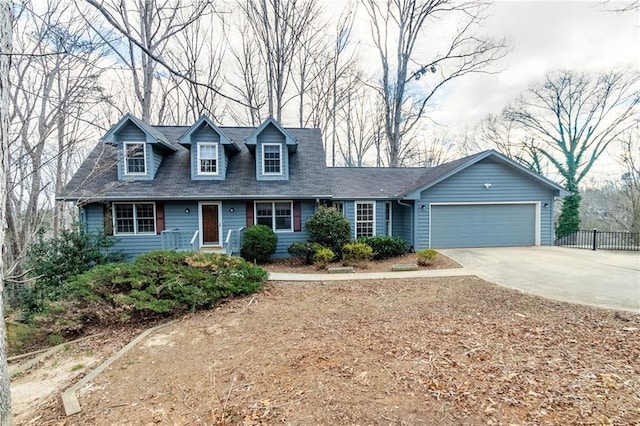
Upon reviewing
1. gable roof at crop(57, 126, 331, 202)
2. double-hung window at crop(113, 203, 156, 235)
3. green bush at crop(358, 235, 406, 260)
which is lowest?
green bush at crop(358, 235, 406, 260)

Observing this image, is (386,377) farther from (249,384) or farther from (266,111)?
(266,111)

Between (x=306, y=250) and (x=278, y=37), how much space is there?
14102 mm

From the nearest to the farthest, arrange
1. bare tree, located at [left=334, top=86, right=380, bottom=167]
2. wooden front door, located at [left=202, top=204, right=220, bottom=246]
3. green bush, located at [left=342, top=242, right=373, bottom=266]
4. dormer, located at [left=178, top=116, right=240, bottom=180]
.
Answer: green bush, located at [left=342, top=242, right=373, bottom=266] → wooden front door, located at [left=202, top=204, right=220, bottom=246] → dormer, located at [left=178, top=116, right=240, bottom=180] → bare tree, located at [left=334, top=86, right=380, bottom=167]

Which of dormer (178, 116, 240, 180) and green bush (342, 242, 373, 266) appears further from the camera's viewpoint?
dormer (178, 116, 240, 180)

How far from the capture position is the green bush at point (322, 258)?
10.3 m

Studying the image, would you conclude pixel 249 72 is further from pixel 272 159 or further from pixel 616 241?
pixel 616 241

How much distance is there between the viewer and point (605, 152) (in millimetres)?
19953

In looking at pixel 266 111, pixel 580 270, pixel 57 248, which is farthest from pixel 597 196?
pixel 57 248

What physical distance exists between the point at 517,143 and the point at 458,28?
10.9 metres

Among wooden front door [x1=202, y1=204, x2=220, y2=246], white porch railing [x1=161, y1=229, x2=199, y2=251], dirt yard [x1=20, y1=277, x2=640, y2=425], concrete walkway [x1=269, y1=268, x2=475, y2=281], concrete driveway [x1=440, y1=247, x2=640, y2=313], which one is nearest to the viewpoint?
dirt yard [x1=20, y1=277, x2=640, y2=425]

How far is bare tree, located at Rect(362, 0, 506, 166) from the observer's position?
17.9 meters

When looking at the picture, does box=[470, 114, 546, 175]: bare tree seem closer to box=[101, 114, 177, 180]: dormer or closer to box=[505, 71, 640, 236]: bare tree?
box=[505, 71, 640, 236]: bare tree

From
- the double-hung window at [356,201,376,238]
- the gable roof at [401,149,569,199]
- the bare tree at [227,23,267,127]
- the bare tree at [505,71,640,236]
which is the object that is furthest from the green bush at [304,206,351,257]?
the bare tree at [505,71,640,236]

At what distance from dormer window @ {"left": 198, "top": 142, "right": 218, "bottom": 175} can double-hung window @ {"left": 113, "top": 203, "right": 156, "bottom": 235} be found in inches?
96.8
